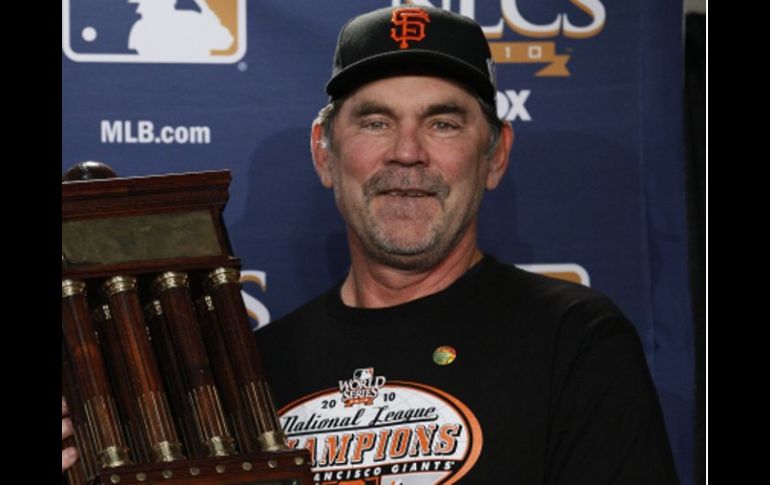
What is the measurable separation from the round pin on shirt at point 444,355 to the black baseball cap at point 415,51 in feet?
1.65

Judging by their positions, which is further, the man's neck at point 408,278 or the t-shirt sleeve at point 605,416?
the man's neck at point 408,278

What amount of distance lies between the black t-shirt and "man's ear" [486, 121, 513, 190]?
0.18m

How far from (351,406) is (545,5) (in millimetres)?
1178

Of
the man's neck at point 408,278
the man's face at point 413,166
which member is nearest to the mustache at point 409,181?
the man's face at point 413,166

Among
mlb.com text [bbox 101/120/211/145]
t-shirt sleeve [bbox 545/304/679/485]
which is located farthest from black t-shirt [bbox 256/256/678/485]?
mlb.com text [bbox 101/120/211/145]

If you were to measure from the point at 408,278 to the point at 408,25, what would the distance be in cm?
50

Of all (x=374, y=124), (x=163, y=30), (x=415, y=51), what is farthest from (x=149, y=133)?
(x=415, y=51)

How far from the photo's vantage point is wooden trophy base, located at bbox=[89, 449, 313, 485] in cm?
178

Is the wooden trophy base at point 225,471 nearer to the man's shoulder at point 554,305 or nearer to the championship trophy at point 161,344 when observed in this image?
the championship trophy at point 161,344

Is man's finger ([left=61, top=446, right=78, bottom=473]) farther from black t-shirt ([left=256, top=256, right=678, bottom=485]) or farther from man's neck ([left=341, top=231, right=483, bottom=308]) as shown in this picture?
man's neck ([left=341, top=231, right=483, bottom=308])

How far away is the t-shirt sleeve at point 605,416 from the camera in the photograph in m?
2.09

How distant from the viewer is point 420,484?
2197mm
